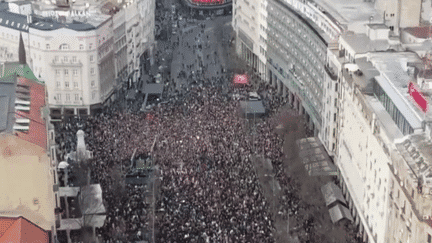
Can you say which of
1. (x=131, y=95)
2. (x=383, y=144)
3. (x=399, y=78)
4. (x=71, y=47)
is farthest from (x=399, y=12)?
(x=71, y=47)

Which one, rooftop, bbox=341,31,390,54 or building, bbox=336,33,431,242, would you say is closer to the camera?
building, bbox=336,33,431,242

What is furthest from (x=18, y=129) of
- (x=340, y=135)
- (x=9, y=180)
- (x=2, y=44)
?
(x=2, y=44)

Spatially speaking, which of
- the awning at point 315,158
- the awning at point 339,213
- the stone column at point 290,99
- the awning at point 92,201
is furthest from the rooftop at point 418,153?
the stone column at point 290,99

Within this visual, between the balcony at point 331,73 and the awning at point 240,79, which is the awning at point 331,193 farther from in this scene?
the awning at point 240,79

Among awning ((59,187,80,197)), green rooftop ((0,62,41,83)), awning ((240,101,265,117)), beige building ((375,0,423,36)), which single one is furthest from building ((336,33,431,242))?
green rooftop ((0,62,41,83))

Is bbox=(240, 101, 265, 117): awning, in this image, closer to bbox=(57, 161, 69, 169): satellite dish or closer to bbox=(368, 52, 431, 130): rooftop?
bbox=(368, 52, 431, 130): rooftop

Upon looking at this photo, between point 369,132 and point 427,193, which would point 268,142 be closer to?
point 369,132
